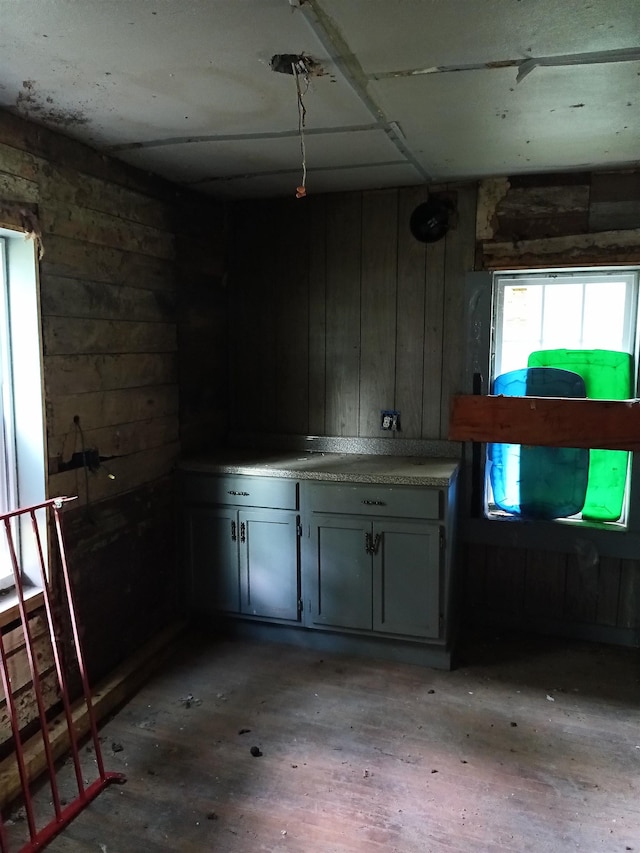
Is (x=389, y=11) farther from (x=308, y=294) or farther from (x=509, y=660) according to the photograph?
(x=509, y=660)

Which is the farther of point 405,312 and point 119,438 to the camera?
point 405,312

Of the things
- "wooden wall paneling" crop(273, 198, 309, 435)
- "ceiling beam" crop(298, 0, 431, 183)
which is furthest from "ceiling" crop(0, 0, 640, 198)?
"wooden wall paneling" crop(273, 198, 309, 435)

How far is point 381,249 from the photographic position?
339 centimetres

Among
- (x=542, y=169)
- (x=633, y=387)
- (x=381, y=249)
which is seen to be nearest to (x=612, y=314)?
(x=633, y=387)

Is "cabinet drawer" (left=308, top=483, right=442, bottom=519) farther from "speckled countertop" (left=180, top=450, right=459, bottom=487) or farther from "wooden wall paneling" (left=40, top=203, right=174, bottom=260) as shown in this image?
"wooden wall paneling" (left=40, top=203, right=174, bottom=260)

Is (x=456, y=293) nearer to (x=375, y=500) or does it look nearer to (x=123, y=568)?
(x=375, y=500)

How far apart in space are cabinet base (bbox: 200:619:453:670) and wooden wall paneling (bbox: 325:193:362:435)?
1100 mm

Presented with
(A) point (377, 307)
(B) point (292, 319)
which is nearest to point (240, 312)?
(B) point (292, 319)

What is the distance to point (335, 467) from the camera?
10.3ft

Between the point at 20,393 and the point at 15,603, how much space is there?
0.77 metres

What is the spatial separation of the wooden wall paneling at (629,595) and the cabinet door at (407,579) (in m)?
1.01

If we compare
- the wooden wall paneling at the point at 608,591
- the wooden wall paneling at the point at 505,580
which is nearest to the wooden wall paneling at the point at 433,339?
the wooden wall paneling at the point at 505,580

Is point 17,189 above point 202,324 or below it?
above

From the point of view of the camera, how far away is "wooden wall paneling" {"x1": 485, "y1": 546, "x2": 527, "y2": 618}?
3348mm
